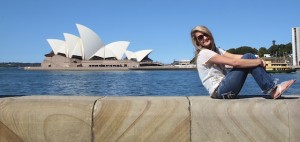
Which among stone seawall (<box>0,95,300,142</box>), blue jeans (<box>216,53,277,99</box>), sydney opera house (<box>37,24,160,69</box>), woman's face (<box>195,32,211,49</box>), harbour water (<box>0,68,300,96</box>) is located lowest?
harbour water (<box>0,68,300,96</box>)

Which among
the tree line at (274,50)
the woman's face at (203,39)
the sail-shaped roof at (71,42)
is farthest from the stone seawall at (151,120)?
the tree line at (274,50)

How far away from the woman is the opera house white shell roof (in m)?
65.4

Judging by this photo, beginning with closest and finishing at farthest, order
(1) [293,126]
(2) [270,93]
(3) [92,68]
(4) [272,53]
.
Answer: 1. (1) [293,126]
2. (2) [270,93]
3. (3) [92,68]
4. (4) [272,53]

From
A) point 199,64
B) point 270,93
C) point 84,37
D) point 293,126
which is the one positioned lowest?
point 293,126

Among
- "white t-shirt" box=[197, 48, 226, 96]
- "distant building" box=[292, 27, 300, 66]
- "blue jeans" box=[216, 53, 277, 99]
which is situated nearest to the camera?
"blue jeans" box=[216, 53, 277, 99]

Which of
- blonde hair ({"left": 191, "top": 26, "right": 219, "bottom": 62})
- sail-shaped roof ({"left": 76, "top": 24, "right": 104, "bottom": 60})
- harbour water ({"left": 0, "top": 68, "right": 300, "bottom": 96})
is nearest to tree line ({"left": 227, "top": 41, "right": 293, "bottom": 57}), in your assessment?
sail-shaped roof ({"left": 76, "top": 24, "right": 104, "bottom": 60})

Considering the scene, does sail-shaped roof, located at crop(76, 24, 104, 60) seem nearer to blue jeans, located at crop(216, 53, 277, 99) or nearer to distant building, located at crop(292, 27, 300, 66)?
distant building, located at crop(292, 27, 300, 66)

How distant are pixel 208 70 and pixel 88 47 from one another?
7170cm

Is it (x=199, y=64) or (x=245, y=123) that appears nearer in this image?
(x=245, y=123)

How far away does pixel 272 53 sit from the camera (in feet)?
326

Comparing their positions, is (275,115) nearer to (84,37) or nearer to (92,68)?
(84,37)

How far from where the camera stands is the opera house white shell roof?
70031 mm

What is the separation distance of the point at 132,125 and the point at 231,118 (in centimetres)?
62

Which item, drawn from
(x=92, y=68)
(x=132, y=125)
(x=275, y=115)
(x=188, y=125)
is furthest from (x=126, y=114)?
(x=92, y=68)
